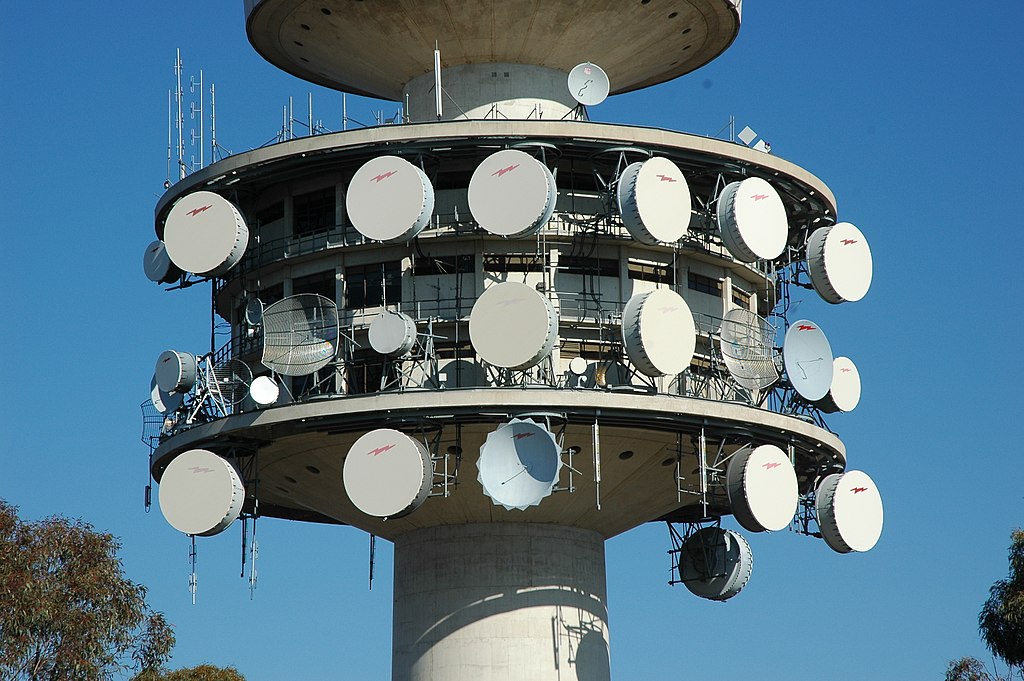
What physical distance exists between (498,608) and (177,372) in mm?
9701

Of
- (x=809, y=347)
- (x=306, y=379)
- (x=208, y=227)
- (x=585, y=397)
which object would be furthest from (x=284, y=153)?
(x=809, y=347)

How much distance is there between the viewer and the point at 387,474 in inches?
1678

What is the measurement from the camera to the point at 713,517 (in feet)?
168

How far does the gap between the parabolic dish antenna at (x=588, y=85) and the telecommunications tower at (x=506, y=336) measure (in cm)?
6

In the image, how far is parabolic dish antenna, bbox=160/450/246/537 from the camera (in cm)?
4484

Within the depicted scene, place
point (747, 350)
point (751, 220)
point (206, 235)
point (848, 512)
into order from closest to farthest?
point (751, 220) → point (747, 350) → point (206, 235) → point (848, 512)

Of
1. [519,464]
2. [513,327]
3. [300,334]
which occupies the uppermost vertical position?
[300,334]

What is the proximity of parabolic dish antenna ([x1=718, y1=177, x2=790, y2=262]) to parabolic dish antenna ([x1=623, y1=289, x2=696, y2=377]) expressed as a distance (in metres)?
2.37

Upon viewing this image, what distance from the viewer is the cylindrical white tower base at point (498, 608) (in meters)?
46.5

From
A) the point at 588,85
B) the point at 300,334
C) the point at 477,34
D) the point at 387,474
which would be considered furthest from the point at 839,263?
the point at 300,334

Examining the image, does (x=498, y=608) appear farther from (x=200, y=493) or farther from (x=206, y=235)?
(x=206, y=235)

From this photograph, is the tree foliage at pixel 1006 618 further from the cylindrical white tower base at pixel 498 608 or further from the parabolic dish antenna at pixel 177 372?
the parabolic dish antenna at pixel 177 372

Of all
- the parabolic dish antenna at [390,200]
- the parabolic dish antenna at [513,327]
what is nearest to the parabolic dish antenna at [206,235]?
the parabolic dish antenna at [390,200]

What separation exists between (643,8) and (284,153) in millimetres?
10041
